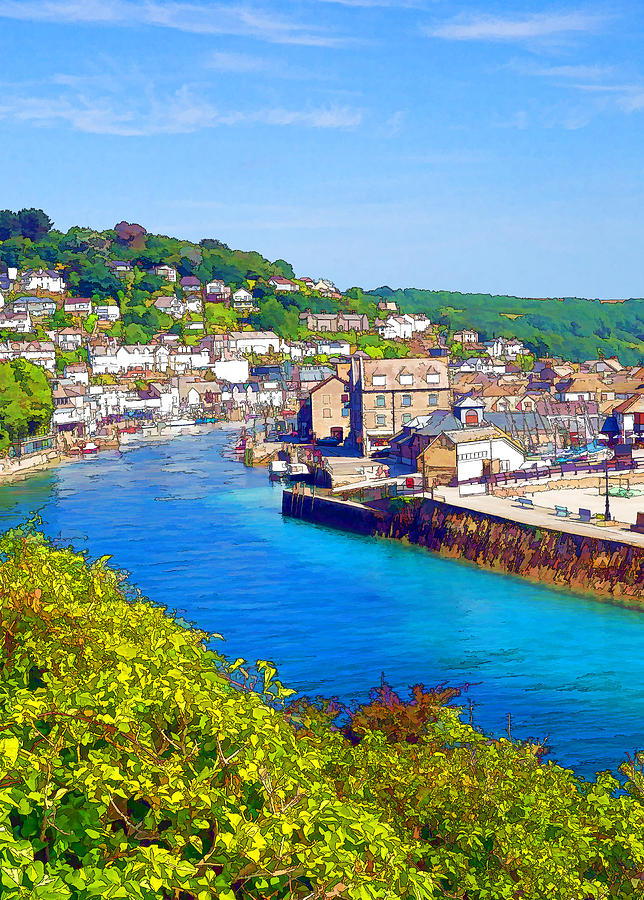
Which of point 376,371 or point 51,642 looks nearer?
point 51,642

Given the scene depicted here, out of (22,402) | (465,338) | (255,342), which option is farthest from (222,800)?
(465,338)

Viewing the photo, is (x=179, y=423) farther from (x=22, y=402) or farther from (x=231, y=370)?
(x=22, y=402)

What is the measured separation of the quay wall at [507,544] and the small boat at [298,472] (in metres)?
10.1

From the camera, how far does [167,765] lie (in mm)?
6613

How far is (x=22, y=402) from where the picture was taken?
72062 mm

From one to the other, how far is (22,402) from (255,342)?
57.3 metres

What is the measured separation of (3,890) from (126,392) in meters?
101

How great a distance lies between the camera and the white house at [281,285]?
157375 millimetres

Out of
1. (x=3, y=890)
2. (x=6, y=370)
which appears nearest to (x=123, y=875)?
(x=3, y=890)

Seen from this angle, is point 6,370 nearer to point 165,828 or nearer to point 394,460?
point 394,460

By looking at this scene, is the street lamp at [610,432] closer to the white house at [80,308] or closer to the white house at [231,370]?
the white house at [231,370]

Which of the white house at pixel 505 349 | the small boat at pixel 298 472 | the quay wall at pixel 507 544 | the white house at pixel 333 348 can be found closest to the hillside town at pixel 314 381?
the white house at pixel 333 348

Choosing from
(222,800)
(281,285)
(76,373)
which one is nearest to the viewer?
(222,800)

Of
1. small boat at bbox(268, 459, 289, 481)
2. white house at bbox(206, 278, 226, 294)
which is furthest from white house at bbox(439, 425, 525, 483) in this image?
white house at bbox(206, 278, 226, 294)
